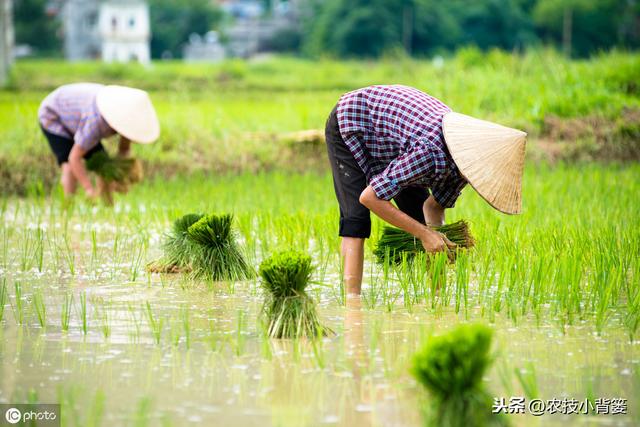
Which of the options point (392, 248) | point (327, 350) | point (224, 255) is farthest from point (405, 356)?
point (224, 255)

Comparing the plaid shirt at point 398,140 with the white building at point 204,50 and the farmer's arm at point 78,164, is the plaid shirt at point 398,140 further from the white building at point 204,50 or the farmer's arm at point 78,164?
the white building at point 204,50

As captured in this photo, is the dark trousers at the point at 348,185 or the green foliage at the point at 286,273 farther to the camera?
the dark trousers at the point at 348,185

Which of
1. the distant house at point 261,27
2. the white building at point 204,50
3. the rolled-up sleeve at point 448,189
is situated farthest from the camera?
the distant house at point 261,27

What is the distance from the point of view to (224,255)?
479 centimetres

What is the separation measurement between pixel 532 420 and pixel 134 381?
46.6 inches

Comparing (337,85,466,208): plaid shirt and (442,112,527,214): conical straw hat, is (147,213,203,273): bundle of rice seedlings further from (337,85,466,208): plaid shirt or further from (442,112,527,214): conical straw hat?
(442,112,527,214): conical straw hat

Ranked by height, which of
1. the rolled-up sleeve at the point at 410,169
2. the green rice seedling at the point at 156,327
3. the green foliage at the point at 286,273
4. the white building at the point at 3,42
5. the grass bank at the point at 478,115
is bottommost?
the green rice seedling at the point at 156,327

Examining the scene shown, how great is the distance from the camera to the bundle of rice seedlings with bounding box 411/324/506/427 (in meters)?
2.58

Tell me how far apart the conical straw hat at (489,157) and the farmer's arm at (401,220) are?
1.07 ft

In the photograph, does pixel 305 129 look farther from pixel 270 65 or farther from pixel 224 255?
pixel 270 65

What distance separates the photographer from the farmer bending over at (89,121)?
6328 mm

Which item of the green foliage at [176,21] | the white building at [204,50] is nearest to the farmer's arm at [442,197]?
the green foliage at [176,21]

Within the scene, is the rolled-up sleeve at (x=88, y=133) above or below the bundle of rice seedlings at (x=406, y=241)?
above

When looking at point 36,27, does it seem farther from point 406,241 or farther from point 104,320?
point 104,320
